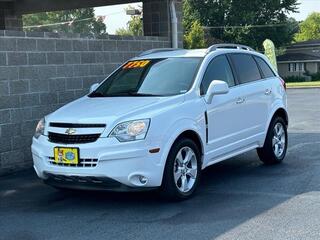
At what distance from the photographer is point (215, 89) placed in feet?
22.3

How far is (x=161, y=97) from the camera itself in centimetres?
662

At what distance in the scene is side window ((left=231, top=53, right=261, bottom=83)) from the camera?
7.85m

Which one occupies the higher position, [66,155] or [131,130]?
[131,130]

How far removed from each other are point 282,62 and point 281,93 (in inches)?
2563

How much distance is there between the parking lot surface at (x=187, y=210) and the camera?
5.35 metres

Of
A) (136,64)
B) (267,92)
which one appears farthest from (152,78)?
(267,92)

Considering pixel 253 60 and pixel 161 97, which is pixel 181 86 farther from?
pixel 253 60

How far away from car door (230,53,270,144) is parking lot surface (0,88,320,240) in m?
0.60

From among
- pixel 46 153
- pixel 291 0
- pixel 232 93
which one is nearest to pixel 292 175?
pixel 232 93

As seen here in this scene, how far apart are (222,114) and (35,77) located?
347 centimetres

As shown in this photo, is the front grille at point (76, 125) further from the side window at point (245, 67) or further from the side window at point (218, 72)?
the side window at point (245, 67)

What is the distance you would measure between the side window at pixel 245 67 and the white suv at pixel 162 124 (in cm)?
2

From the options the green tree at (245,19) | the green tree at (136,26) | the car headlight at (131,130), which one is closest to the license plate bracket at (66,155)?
the car headlight at (131,130)

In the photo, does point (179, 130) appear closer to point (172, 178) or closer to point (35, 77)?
point (172, 178)
